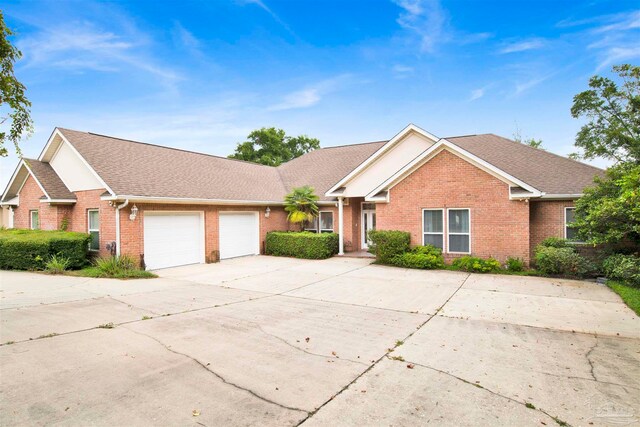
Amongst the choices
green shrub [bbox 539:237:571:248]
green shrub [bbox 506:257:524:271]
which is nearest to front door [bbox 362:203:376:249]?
green shrub [bbox 506:257:524:271]

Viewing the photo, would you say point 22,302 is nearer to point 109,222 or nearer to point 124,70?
point 109,222

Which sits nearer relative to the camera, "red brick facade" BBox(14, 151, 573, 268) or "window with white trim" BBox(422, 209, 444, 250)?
"red brick facade" BBox(14, 151, 573, 268)

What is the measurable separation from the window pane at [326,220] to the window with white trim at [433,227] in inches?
236

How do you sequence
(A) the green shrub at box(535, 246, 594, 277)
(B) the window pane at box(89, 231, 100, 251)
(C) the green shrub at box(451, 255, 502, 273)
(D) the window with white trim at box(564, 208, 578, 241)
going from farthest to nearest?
(B) the window pane at box(89, 231, 100, 251) → (D) the window with white trim at box(564, 208, 578, 241) → (C) the green shrub at box(451, 255, 502, 273) → (A) the green shrub at box(535, 246, 594, 277)

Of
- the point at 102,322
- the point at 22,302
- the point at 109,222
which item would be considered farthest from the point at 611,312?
the point at 109,222

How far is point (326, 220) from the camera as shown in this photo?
62.5 ft

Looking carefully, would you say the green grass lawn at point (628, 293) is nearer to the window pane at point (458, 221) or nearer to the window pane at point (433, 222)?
the window pane at point (458, 221)

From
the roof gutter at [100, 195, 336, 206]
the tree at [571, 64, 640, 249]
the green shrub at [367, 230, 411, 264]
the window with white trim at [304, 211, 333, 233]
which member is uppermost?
the tree at [571, 64, 640, 249]

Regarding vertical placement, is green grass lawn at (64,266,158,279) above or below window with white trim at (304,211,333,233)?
below

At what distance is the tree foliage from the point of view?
927 cm

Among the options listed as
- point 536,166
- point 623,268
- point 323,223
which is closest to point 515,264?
point 623,268

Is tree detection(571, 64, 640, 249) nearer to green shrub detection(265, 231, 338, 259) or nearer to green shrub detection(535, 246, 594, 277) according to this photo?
green shrub detection(535, 246, 594, 277)

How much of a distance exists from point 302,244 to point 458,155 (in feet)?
26.5

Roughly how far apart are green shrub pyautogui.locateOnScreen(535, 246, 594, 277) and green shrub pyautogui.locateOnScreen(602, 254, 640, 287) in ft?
1.61
